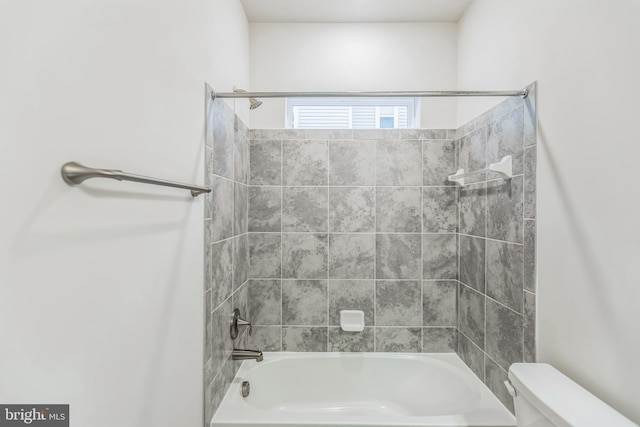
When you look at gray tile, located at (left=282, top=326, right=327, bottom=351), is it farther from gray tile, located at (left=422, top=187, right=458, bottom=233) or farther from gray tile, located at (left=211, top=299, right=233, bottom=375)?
gray tile, located at (left=422, top=187, right=458, bottom=233)

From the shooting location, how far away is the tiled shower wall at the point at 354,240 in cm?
200

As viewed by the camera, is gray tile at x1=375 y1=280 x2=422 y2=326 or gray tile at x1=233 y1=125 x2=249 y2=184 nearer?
gray tile at x1=233 y1=125 x2=249 y2=184

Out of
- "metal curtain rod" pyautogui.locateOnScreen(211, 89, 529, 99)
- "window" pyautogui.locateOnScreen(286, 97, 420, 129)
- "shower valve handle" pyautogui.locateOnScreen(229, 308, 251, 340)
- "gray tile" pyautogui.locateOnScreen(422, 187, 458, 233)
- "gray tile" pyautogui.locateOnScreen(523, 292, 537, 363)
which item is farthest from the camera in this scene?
"window" pyautogui.locateOnScreen(286, 97, 420, 129)

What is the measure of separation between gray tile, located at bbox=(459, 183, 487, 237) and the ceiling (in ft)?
3.71

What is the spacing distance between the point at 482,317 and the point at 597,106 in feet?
3.68

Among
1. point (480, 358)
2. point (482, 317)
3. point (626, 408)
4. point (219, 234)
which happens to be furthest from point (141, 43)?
point (480, 358)

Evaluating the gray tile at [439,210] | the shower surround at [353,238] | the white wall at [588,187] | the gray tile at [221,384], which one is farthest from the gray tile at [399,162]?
the gray tile at [221,384]

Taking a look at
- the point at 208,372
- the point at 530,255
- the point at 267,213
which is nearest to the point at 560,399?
the point at 530,255

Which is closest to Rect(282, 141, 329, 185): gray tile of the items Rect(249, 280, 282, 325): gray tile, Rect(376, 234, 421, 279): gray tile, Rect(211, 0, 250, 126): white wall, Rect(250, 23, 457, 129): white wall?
Rect(250, 23, 457, 129): white wall

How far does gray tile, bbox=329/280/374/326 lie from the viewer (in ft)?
6.56

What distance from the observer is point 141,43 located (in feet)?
2.67

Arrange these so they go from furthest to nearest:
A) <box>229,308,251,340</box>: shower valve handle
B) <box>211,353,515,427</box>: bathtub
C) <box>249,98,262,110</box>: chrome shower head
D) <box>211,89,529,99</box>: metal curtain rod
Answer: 1. <box>249,98,262,110</box>: chrome shower head
2. <box>211,353,515,427</box>: bathtub
3. <box>229,308,251,340</box>: shower valve handle
4. <box>211,89,529,99</box>: metal curtain rod

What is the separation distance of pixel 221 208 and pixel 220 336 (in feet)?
1.95

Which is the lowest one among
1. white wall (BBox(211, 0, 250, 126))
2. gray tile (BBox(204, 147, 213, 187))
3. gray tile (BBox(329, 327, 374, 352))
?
gray tile (BBox(329, 327, 374, 352))
